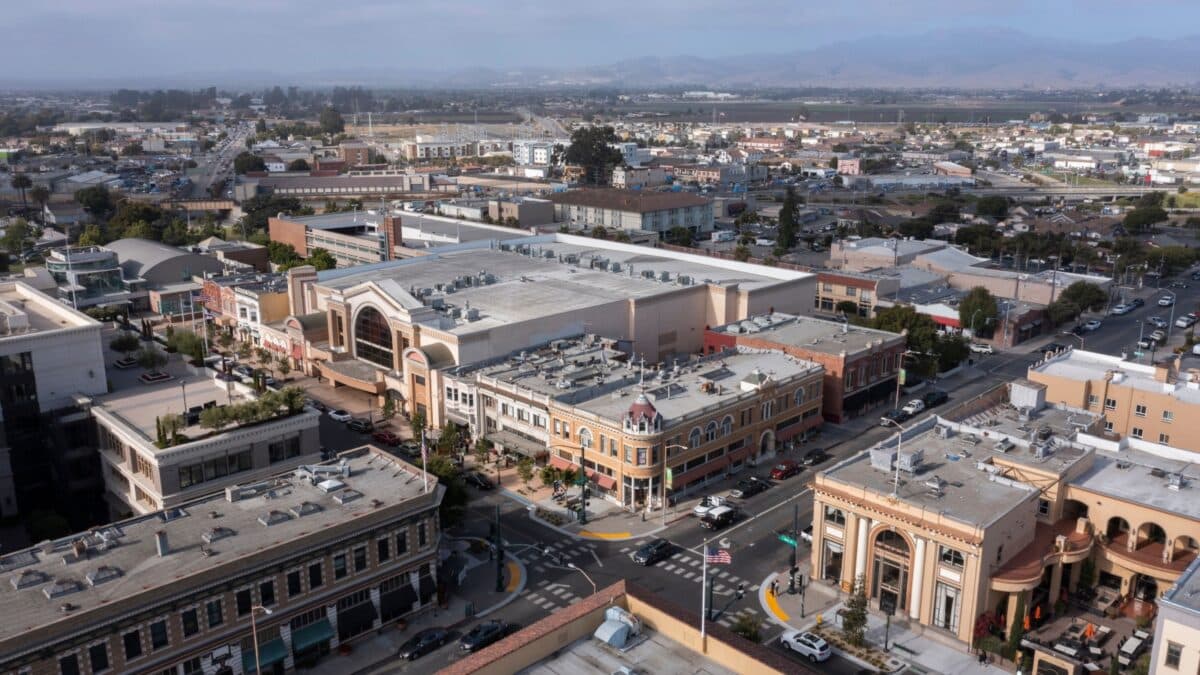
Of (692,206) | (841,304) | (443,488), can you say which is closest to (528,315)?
(443,488)

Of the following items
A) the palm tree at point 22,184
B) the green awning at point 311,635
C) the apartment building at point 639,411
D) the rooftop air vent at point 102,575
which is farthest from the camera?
the palm tree at point 22,184

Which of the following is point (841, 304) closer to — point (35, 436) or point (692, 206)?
point (692, 206)

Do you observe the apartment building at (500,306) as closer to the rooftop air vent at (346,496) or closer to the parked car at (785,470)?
the parked car at (785,470)

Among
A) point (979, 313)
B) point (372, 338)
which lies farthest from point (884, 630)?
point (979, 313)

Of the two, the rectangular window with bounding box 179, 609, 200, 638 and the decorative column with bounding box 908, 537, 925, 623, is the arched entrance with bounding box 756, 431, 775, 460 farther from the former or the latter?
the rectangular window with bounding box 179, 609, 200, 638

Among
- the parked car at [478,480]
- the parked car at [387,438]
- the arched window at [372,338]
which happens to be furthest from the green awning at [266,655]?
the arched window at [372,338]

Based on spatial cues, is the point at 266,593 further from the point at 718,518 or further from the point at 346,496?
the point at 718,518
